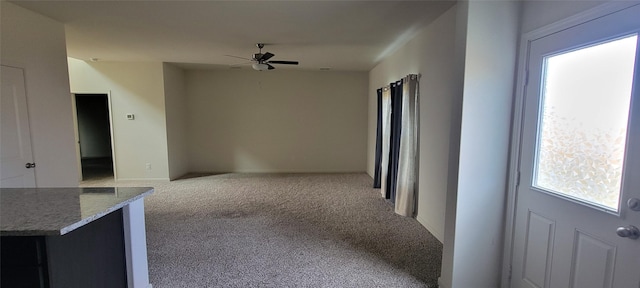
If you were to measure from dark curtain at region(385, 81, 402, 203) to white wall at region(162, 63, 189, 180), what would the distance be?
4.43 m

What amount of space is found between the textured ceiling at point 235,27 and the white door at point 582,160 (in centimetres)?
131

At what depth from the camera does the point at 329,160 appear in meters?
6.63

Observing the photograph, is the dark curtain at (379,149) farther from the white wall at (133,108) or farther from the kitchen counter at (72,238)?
the white wall at (133,108)

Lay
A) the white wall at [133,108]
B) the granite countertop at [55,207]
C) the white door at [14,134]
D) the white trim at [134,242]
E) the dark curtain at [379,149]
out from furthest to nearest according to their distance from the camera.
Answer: the white wall at [133,108] → the dark curtain at [379,149] → the white door at [14,134] → the white trim at [134,242] → the granite countertop at [55,207]

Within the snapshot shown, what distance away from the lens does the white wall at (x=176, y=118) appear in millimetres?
5543

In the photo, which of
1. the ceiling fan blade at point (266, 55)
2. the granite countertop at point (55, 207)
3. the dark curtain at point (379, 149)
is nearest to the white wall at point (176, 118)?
the ceiling fan blade at point (266, 55)

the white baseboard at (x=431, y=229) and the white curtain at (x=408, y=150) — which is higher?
the white curtain at (x=408, y=150)

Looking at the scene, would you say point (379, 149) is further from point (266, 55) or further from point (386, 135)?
point (266, 55)

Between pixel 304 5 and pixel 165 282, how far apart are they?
107 inches

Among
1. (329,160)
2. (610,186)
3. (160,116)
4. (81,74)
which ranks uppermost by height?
(81,74)

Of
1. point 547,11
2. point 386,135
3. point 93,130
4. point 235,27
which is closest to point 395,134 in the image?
point 386,135

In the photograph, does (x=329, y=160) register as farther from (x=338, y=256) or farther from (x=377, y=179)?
(x=338, y=256)

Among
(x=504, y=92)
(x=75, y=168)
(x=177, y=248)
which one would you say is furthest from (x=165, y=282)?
(x=504, y=92)

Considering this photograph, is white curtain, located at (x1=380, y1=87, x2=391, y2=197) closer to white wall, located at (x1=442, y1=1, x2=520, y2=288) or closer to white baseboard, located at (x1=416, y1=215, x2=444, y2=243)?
white baseboard, located at (x1=416, y1=215, x2=444, y2=243)
